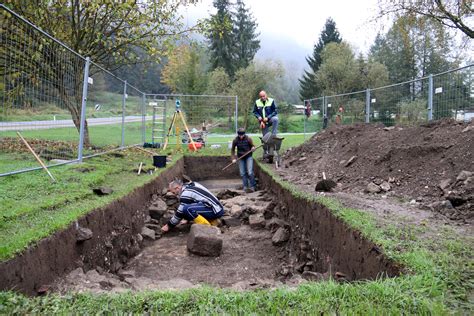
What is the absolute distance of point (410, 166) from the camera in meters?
6.55

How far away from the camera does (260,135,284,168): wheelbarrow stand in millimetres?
11200

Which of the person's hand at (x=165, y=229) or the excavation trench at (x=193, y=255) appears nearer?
the excavation trench at (x=193, y=255)

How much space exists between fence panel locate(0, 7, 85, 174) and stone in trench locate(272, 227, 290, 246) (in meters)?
4.47

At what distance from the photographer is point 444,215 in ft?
15.3

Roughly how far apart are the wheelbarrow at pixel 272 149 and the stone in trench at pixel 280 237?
465 centimetres

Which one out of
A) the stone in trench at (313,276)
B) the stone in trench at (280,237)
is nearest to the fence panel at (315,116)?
the stone in trench at (280,237)

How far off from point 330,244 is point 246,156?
6.14 metres

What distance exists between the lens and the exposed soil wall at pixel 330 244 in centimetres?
346

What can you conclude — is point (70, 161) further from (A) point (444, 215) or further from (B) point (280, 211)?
(A) point (444, 215)

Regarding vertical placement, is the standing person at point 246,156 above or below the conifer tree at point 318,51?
below

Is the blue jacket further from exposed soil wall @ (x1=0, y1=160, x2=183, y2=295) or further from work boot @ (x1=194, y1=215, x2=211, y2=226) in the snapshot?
work boot @ (x1=194, y1=215, x2=211, y2=226)

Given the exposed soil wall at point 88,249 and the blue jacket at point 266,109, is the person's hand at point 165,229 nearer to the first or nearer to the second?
the exposed soil wall at point 88,249

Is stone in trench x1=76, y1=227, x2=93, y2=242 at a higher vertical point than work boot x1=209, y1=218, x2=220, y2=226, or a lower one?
higher

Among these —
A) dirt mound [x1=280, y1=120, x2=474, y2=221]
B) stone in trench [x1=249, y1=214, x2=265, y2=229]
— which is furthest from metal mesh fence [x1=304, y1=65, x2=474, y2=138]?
stone in trench [x1=249, y1=214, x2=265, y2=229]
